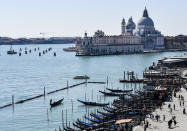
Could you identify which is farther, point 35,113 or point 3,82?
point 3,82

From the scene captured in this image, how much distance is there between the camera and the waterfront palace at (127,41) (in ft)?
306

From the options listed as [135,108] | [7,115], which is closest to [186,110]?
[135,108]

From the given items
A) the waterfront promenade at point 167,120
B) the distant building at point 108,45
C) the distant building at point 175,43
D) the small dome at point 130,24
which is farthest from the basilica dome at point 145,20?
the waterfront promenade at point 167,120

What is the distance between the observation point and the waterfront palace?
9315 cm

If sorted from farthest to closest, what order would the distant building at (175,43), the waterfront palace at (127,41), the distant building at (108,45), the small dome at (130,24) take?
the distant building at (175,43), the small dome at (130,24), the waterfront palace at (127,41), the distant building at (108,45)

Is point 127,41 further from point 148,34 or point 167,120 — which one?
point 167,120

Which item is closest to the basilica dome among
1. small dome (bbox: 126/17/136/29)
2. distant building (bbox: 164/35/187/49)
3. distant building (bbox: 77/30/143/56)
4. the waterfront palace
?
the waterfront palace

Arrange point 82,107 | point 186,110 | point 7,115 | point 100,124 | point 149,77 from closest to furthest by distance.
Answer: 1. point 100,124
2. point 186,110
3. point 7,115
4. point 82,107
5. point 149,77

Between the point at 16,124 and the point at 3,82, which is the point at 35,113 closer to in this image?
the point at 16,124

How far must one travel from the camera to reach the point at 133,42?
355 ft

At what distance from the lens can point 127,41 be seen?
106312mm

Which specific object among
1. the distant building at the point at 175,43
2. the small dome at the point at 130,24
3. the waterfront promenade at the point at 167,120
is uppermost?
the small dome at the point at 130,24

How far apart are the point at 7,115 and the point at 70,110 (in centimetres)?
353

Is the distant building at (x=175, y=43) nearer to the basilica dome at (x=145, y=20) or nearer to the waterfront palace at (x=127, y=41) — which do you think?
Result: the waterfront palace at (x=127, y=41)
